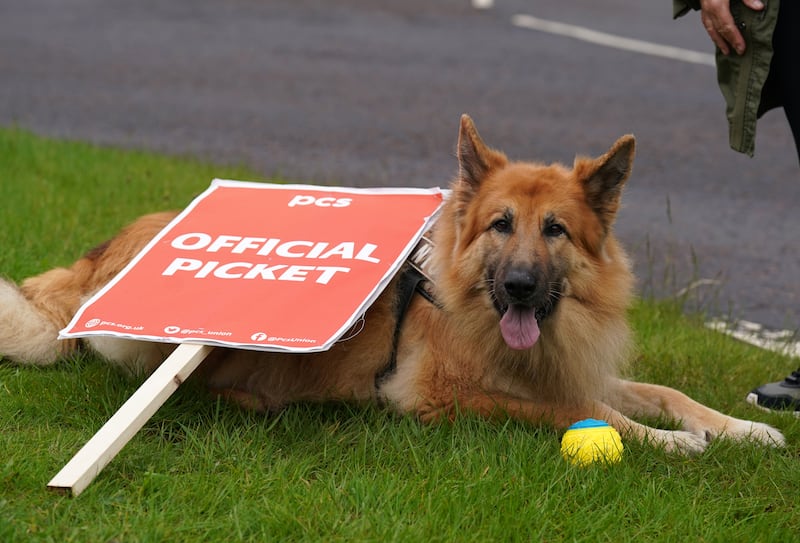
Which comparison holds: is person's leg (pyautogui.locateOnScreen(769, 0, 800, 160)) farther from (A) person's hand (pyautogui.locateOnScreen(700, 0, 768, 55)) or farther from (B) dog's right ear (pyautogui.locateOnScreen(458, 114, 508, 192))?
(B) dog's right ear (pyautogui.locateOnScreen(458, 114, 508, 192))

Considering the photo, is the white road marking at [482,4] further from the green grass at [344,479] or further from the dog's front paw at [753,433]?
the dog's front paw at [753,433]

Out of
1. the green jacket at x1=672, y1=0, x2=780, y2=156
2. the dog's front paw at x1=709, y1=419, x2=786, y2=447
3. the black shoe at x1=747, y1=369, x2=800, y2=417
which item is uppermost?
the green jacket at x1=672, y1=0, x2=780, y2=156

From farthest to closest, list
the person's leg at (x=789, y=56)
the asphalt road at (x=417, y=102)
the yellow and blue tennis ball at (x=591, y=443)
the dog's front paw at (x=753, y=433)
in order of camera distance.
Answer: the asphalt road at (x=417, y=102) → the person's leg at (x=789, y=56) → the dog's front paw at (x=753, y=433) → the yellow and blue tennis ball at (x=591, y=443)

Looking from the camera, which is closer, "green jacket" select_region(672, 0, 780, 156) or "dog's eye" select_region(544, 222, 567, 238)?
"dog's eye" select_region(544, 222, 567, 238)

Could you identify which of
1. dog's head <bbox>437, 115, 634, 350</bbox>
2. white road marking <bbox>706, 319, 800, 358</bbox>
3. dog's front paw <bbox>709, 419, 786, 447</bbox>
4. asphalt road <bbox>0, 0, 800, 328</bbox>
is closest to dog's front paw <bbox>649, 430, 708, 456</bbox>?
dog's front paw <bbox>709, 419, 786, 447</bbox>

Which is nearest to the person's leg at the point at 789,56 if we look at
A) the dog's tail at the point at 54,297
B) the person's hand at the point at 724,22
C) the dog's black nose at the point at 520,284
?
the person's hand at the point at 724,22

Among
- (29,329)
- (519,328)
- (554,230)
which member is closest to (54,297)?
(29,329)

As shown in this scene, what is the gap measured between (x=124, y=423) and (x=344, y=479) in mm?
765

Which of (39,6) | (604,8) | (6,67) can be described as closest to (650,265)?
(6,67)

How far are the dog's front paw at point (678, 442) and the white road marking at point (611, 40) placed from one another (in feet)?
28.3

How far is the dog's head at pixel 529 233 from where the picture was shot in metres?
3.93

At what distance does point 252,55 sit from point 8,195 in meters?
5.63

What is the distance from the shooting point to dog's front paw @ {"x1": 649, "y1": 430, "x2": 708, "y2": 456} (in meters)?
3.96

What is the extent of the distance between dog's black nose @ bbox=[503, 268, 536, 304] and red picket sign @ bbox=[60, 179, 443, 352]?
530 mm
